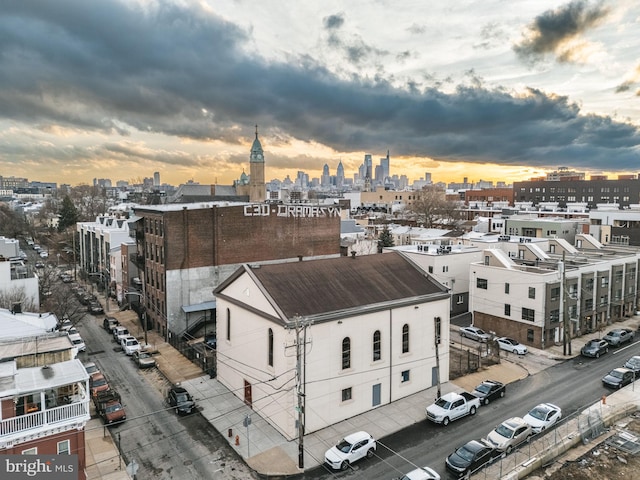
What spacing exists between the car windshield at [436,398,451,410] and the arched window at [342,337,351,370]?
A: 6653mm

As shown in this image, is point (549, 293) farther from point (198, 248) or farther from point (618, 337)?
point (198, 248)

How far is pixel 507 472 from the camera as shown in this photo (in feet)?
74.1

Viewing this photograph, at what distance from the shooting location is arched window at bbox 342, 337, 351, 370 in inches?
1110

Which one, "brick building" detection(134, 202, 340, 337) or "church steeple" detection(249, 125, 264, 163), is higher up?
"church steeple" detection(249, 125, 264, 163)

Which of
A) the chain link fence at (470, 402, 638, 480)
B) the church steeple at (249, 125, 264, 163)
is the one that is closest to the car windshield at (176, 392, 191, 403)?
the chain link fence at (470, 402, 638, 480)

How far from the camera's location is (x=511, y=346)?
134 feet

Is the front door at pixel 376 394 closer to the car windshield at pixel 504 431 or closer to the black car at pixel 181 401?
the car windshield at pixel 504 431

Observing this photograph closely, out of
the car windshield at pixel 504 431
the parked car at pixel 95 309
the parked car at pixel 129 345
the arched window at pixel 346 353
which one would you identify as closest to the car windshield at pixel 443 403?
the car windshield at pixel 504 431

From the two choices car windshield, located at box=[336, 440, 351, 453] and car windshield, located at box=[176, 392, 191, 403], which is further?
car windshield, located at box=[176, 392, 191, 403]

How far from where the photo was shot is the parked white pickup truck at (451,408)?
27378mm

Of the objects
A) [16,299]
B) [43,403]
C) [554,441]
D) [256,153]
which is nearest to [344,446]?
[554,441]

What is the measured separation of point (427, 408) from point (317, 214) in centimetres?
3271

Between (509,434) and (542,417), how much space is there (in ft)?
12.8

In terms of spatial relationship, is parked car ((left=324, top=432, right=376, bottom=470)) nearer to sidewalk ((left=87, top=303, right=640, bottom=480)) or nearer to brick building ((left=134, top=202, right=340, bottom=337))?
sidewalk ((left=87, top=303, right=640, bottom=480))
